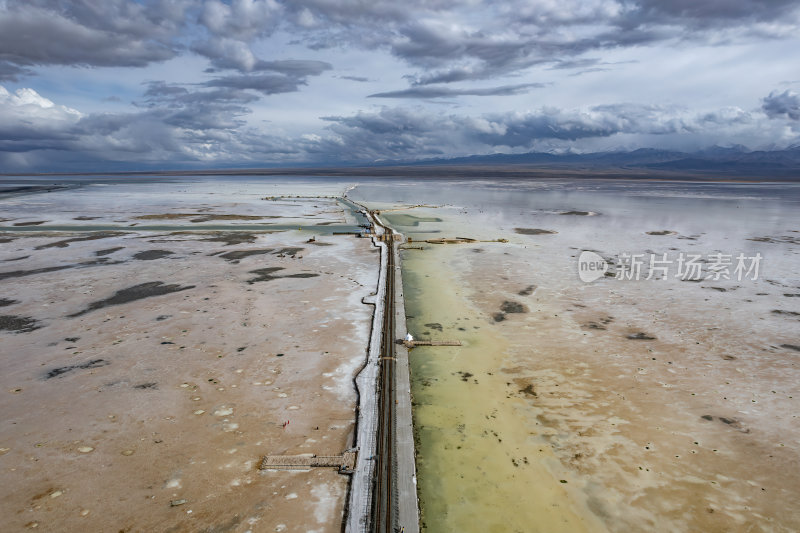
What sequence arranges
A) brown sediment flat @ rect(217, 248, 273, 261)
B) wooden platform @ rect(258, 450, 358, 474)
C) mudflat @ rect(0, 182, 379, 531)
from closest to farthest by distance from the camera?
mudflat @ rect(0, 182, 379, 531), wooden platform @ rect(258, 450, 358, 474), brown sediment flat @ rect(217, 248, 273, 261)

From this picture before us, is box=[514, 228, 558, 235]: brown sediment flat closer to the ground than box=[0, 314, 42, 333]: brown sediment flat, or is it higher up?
higher up

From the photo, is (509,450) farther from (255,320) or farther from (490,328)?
(255,320)

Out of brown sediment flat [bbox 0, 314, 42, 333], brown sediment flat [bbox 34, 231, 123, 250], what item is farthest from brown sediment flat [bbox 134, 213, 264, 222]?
brown sediment flat [bbox 0, 314, 42, 333]

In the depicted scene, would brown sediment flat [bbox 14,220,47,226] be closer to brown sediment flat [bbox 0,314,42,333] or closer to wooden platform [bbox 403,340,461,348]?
brown sediment flat [bbox 0,314,42,333]

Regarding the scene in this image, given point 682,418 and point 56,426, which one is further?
point 682,418

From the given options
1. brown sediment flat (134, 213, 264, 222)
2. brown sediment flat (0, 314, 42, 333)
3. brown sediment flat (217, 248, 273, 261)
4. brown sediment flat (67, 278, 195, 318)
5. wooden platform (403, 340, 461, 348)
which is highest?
brown sediment flat (134, 213, 264, 222)

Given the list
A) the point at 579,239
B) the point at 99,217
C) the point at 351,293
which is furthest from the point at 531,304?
the point at 99,217

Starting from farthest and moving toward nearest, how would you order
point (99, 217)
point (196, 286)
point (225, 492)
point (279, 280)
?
point (99, 217) < point (279, 280) < point (196, 286) < point (225, 492)
